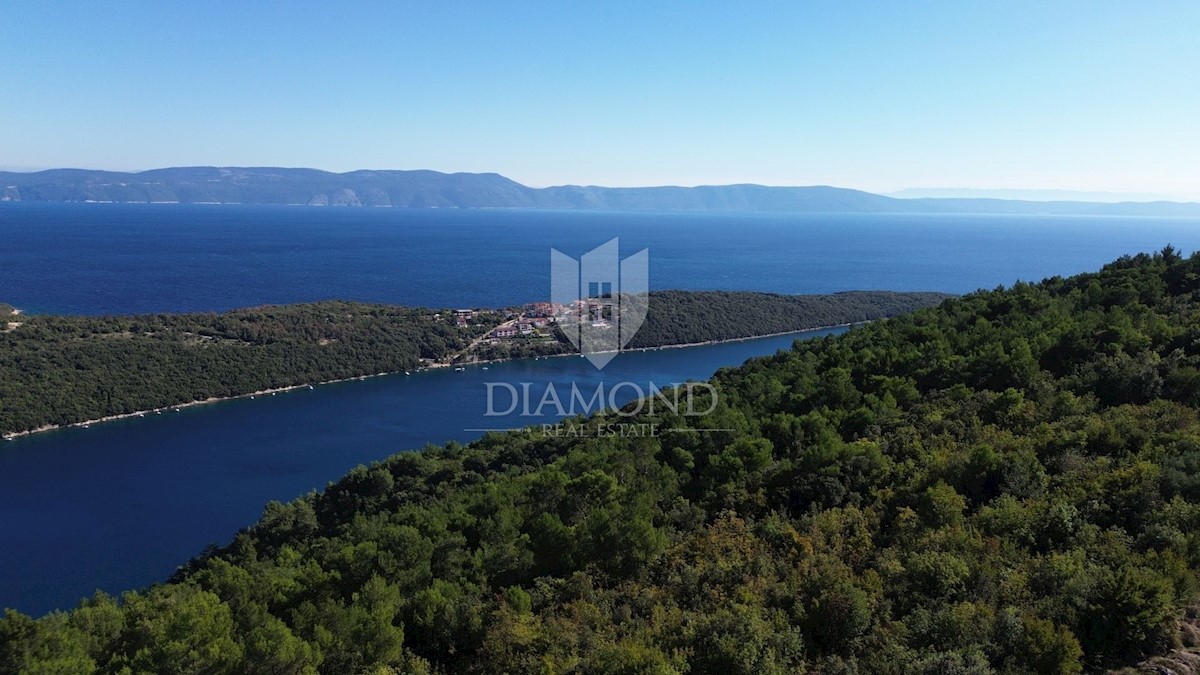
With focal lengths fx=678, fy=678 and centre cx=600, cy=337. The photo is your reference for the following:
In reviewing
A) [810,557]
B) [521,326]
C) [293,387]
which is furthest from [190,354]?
[810,557]

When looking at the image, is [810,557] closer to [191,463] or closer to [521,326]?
[191,463]

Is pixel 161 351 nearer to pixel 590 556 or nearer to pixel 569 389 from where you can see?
pixel 569 389

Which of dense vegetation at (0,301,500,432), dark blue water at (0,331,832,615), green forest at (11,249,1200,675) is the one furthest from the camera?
dense vegetation at (0,301,500,432)

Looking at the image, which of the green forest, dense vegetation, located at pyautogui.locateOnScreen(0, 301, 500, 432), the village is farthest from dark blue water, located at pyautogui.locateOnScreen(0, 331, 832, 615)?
the green forest

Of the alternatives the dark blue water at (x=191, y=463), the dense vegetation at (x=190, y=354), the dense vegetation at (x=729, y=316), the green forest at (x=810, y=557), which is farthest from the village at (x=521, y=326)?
the green forest at (x=810, y=557)

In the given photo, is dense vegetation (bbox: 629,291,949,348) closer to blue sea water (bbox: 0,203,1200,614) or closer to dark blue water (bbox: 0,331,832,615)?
blue sea water (bbox: 0,203,1200,614)

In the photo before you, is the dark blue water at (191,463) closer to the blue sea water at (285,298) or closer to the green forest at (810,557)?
the blue sea water at (285,298)
